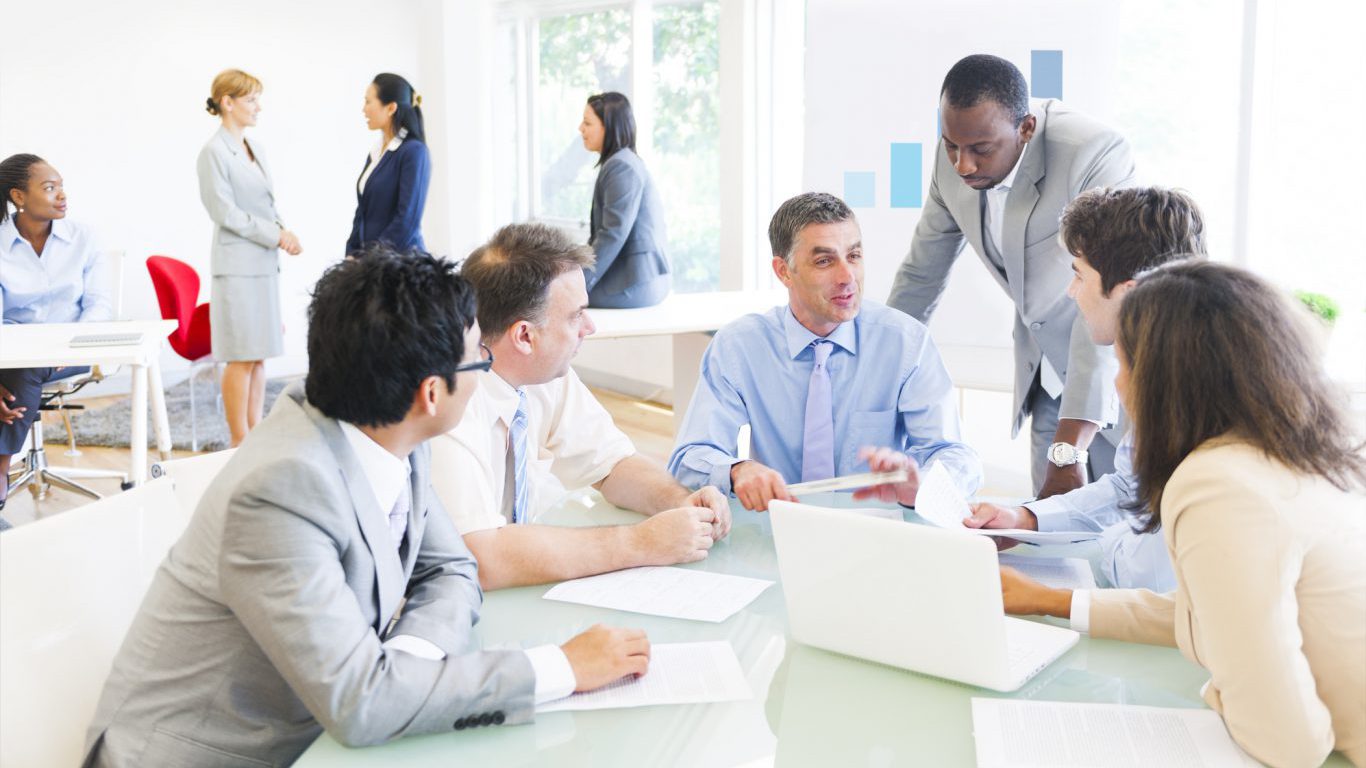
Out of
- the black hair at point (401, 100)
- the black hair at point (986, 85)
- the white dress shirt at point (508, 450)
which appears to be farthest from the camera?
the black hair at point (401, 100)

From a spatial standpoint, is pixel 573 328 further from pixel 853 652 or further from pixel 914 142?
pixel 914 142

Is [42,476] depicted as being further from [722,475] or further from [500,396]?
[722,475]

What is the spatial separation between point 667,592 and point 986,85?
1569mm

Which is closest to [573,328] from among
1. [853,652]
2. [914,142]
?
[853,652]

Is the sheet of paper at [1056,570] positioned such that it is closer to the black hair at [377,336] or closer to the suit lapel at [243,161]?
the black hair at [377,336]

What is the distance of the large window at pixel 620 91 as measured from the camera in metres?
6.53

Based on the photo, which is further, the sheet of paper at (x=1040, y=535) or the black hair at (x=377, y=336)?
the sheet of paper at (x=1040, y=535)

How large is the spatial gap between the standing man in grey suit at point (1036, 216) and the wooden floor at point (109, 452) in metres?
1.34

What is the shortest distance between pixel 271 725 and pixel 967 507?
1.16 m

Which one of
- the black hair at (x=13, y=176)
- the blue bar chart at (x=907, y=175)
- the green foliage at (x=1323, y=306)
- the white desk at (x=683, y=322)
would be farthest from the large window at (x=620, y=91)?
the green foliage at (x=1323, y=306)

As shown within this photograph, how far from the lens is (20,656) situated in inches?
55.2

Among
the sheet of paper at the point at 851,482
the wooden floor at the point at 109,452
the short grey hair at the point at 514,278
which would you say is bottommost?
the wooden floor at the point at 109,452

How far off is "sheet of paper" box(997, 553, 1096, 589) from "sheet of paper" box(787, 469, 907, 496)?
26 cm

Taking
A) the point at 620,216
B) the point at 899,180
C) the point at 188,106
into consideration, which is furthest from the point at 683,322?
the point at 188,106
